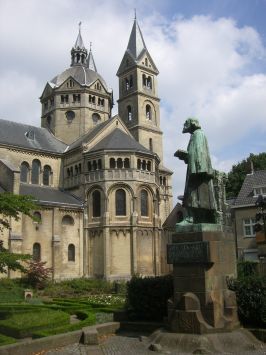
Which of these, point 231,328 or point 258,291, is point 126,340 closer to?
point 231,328

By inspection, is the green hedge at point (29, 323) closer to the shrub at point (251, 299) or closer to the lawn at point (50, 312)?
the lawn at point (50, 312)

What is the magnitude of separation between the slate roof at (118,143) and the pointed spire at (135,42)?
633 inches

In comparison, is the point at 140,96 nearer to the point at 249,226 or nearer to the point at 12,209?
the point at 249,226

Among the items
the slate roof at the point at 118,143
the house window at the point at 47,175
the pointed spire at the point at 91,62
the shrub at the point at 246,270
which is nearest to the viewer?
the shrub at the point at 246,270

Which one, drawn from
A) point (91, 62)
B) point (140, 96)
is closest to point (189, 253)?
point (140, 96)

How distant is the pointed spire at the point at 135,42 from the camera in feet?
190

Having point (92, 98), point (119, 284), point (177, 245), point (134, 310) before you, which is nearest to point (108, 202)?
point (119, 284)

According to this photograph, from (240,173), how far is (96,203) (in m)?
28.2

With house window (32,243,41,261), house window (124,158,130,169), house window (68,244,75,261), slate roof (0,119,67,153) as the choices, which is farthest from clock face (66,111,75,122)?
house window (32,243,41,261)

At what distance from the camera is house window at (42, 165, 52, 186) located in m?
46.5

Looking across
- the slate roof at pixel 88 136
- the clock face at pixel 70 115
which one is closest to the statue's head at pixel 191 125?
the slate roof at pixel 88 136

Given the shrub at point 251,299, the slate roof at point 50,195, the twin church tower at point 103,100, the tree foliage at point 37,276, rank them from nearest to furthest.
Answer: the shrub at point 251,299 → the tree foliage at point 37,276 → the slate roof at point 50,195 → the twin church tower at point 103,100

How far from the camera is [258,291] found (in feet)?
38.7

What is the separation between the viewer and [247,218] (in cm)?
3916
